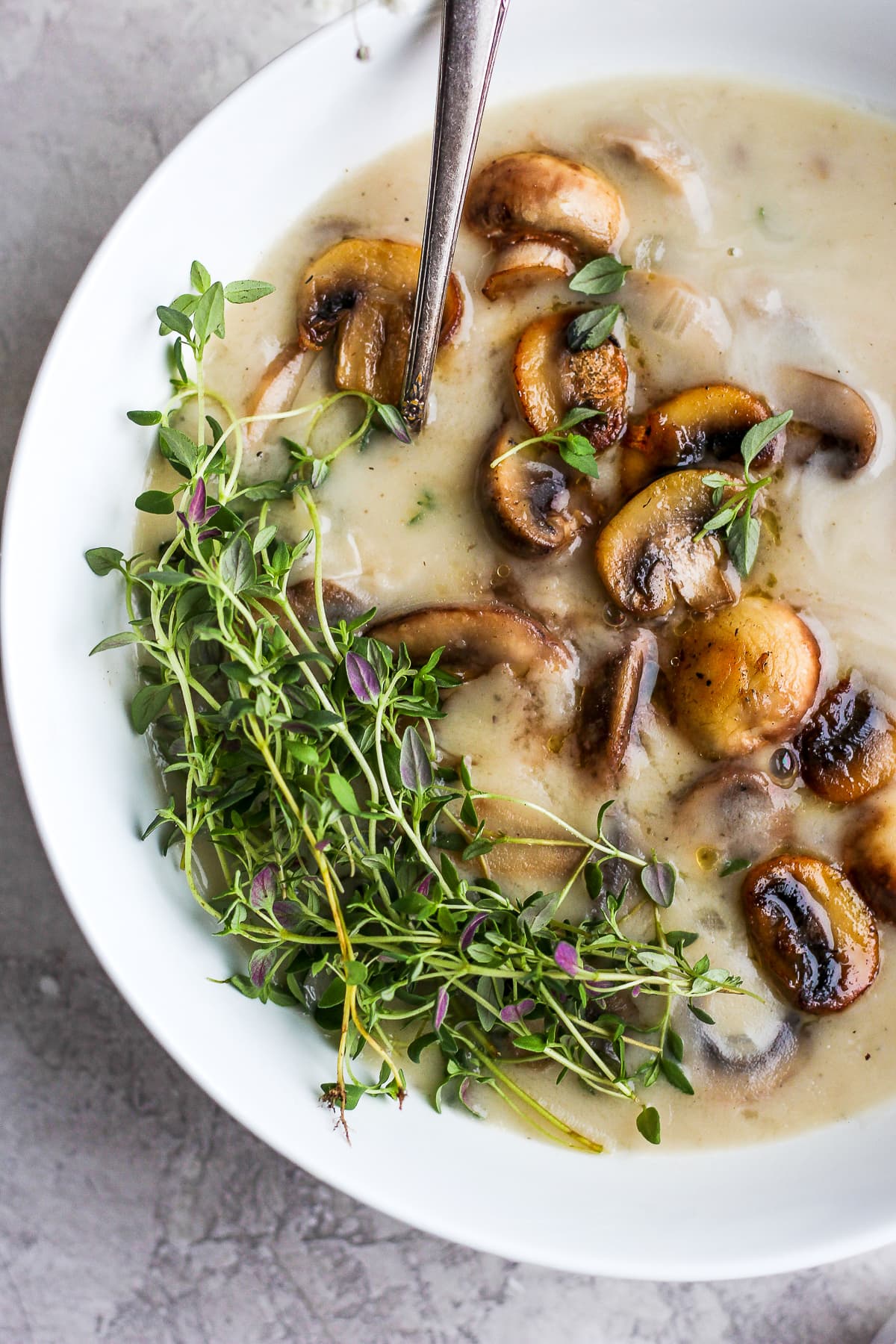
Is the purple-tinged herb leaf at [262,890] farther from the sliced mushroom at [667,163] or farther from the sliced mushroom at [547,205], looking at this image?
the sliced mushroom at [667,163]

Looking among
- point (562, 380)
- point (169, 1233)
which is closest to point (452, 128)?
point (562, 380)

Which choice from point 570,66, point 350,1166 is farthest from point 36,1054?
point 570,66

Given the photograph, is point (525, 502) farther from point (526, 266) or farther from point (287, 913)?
point (287, 913)

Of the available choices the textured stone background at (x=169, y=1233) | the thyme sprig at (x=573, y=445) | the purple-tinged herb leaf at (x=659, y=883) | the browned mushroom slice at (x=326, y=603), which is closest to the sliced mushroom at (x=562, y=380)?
the thyme sprig at (x=573, y=445)

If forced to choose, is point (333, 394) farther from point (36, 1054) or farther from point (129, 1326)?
point (129, 1326)

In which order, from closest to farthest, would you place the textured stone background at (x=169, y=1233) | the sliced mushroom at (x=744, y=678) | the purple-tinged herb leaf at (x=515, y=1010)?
1. the purple-tinged herb leaf at (x=515, y=1010)
2. the sliced mushroom at (x=744, y=678)
3. the textured stone background at (x=169, y=1233)

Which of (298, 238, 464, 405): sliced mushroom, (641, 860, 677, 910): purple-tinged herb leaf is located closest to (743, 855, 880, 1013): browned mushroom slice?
(641, 860, 677, 910): purple-tinged herb leaf
